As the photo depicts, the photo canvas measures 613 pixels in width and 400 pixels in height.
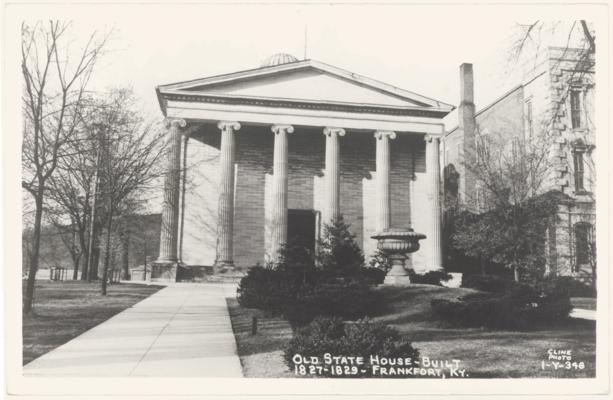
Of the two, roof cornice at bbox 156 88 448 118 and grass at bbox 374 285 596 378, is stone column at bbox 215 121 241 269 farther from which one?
grass at bbox 374 285 596 378

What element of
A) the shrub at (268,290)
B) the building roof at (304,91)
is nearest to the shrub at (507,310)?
the shrub at (268,290)

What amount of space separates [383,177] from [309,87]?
748cm

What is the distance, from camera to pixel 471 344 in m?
10.6

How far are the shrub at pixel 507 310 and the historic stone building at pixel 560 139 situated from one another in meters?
3.45

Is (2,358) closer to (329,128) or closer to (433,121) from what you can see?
(329,128)

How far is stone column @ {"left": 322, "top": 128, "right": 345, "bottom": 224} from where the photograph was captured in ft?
116

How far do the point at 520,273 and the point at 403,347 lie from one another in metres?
18.1

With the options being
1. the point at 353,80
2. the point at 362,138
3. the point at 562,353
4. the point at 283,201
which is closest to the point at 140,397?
the point at 562,353

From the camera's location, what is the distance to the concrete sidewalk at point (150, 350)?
821cm

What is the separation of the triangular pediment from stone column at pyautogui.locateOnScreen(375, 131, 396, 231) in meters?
2.05

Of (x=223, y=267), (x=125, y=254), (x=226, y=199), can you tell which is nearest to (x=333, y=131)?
(x=226, y=199)

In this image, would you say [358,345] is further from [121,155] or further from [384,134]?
[384,134]

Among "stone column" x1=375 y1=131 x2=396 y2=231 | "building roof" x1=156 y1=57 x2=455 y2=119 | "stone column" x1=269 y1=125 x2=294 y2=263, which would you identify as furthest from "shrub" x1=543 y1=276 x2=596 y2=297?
"building roof" x1=156 y1=57 x2=455 y2=119

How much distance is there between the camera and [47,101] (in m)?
13.6
